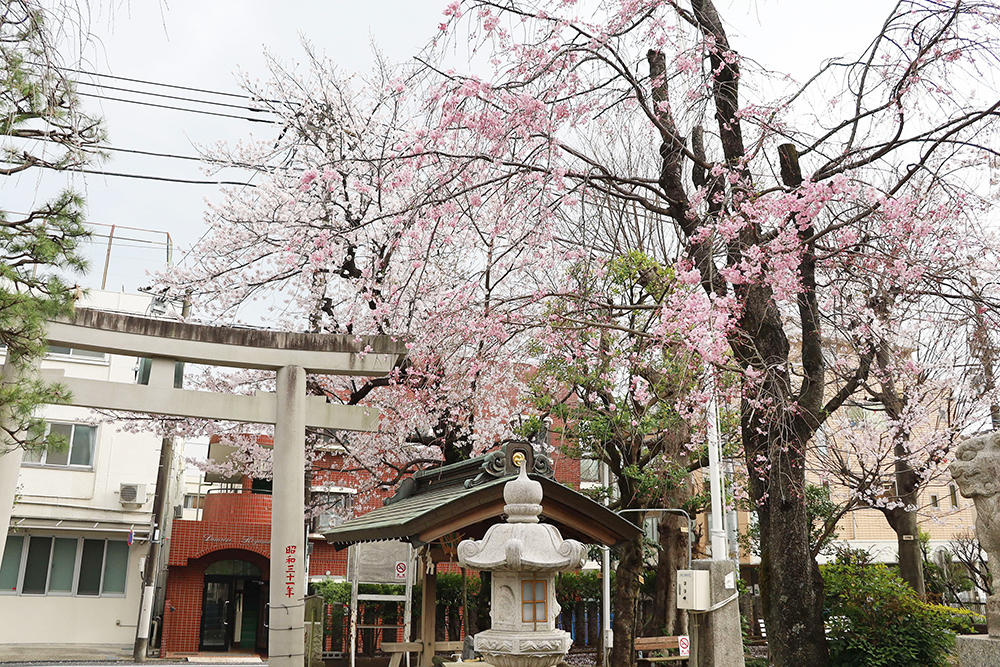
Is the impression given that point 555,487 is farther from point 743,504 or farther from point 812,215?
point 743,504

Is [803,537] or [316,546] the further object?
[316,546]

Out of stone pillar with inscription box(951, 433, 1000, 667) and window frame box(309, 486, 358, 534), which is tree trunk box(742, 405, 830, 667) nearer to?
stone pillar with inscription box(951, 433, 1000, 667)

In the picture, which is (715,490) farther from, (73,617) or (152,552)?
(73,617)

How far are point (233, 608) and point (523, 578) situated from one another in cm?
1963

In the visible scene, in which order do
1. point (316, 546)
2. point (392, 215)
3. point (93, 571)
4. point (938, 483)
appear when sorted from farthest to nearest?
1. point (316, 546)
2. point (93, 571)
3. point (938, 483)
4. point (392, 215)

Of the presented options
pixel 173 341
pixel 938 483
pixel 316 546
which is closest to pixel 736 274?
pixel 173 341

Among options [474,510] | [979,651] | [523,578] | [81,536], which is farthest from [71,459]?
[979,651]

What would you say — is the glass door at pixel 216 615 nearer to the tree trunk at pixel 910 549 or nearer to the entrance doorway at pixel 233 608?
the entrance doorway at pixel 233 608

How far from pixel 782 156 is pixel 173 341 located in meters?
8.75

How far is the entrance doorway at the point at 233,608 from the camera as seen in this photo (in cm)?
2217

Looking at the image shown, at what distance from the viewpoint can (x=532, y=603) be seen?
5965 millimetres

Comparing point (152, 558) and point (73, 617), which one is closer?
point (152, 558)

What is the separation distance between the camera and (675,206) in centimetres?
786

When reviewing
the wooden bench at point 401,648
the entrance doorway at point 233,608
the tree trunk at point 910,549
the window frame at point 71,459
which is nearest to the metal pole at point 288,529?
the wooden bench at point 401,648
